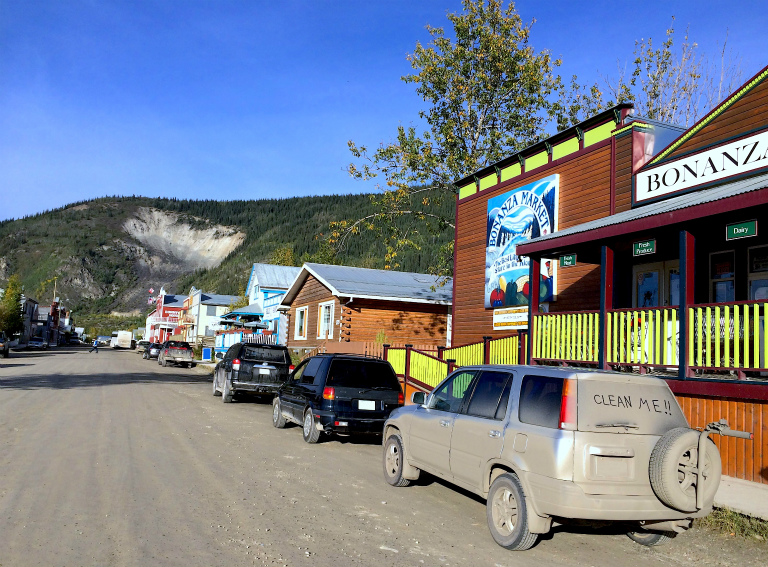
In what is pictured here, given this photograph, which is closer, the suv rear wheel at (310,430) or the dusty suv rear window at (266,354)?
the suv rear wheel at (310,430)

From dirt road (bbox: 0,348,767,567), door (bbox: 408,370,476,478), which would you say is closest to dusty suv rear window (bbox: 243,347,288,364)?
dirt road (bbox: 0,348,767,567)

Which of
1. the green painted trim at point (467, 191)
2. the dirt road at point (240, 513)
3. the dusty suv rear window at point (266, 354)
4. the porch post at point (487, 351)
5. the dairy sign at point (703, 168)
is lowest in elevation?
the dirt road at point (240, 513)

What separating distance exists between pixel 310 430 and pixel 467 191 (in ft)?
36.2

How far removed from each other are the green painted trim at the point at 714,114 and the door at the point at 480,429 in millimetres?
8049

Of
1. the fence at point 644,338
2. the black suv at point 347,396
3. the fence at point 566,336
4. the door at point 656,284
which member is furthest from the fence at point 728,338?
the black suv at point 347,396

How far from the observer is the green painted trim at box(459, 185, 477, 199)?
20.0m

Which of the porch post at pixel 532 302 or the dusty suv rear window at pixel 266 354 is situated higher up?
the porch post at pixel 532 302

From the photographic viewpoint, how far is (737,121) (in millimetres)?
11531

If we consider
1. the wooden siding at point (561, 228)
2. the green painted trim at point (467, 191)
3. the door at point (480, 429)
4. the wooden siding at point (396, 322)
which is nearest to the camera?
the door at point (480, 429)

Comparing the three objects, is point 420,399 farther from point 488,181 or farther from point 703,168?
point 488,181

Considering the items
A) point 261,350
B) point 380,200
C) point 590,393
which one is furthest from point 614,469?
point 380,200

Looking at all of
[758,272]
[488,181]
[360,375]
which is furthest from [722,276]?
[488,181]

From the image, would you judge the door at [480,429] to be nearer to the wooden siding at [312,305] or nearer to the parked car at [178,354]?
the wooden siding at [312,305]

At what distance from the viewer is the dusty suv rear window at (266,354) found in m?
18.9
